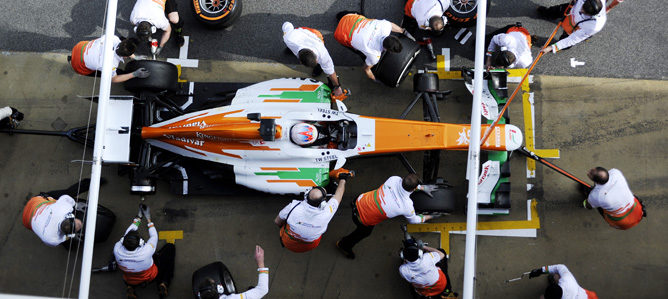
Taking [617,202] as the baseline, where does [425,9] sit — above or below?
above

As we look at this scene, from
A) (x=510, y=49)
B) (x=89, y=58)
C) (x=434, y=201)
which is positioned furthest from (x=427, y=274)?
(x=89, y=58)

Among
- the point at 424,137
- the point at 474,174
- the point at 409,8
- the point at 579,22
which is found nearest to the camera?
the point at 474,174

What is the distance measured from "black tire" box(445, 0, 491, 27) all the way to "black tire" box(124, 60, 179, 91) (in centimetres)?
369

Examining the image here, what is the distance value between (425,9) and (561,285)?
3.65m

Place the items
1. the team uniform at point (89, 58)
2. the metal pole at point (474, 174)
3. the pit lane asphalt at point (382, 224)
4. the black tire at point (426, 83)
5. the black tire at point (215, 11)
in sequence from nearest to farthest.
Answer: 1. the metal pole at point (474, 174)
2. the team uniform at point (89, 58)
3. the black tire at point (426, 83)
4. the pit lane asphalt at point (382, 224)
5. the black tire at point (215, 11)

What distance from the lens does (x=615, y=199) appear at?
541 centimetres

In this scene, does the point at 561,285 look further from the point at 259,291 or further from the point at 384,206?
the point at 259,291

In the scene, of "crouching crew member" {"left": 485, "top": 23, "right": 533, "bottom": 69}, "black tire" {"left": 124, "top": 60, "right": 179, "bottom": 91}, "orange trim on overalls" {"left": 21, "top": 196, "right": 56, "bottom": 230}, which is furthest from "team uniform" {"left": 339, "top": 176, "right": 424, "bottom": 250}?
"orange trim on overalls" {"left": 21, "top": 196, "right": 56, "bottom": 230}

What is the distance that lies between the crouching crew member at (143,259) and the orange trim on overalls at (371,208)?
244cm

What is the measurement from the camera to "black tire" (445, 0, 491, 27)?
6.15 m

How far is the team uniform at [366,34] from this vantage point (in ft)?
18.5

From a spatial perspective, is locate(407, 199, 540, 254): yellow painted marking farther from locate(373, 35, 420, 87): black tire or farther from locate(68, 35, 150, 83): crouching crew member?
locate(68, 35, 150, 83): crouching crew member

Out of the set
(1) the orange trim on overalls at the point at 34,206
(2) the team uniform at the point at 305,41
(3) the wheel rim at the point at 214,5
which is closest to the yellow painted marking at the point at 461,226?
(2) the team uniform at the point at 305,41

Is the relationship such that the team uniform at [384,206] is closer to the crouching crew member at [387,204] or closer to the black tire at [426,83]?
the crouching crew member at [387,204]
